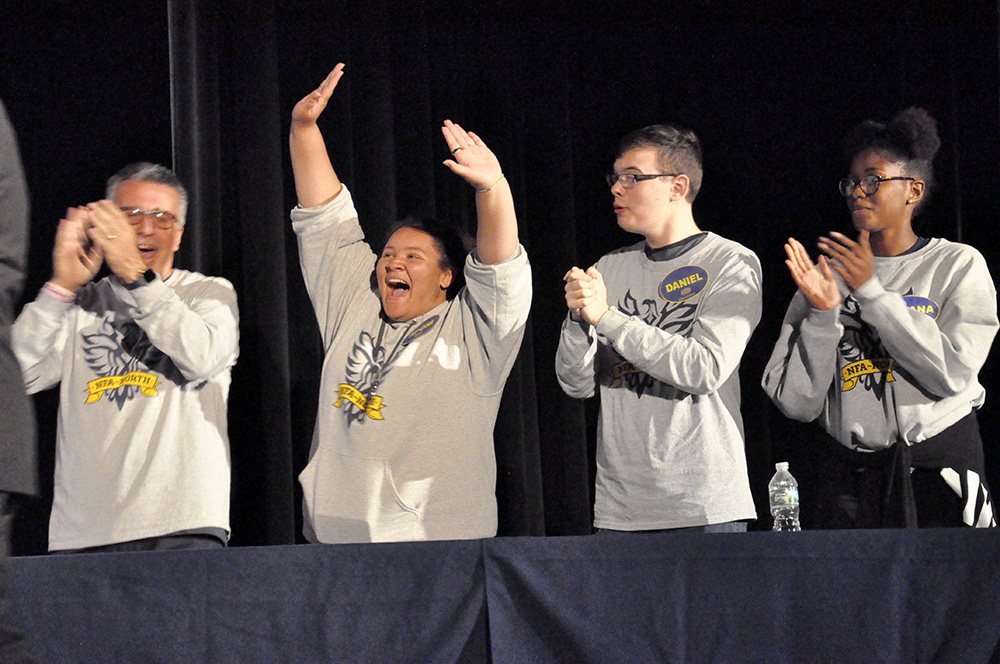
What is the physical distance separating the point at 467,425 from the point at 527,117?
1.30 m

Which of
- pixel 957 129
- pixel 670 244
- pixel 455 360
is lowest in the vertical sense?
pixel 455 360

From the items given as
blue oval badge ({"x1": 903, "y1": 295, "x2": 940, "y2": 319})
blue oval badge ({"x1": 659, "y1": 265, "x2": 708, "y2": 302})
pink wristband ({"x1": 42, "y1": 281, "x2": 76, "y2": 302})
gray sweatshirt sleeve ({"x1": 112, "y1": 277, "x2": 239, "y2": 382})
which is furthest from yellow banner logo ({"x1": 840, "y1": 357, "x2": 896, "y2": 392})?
pink wristband ({"x1": 42, "y1": 281, "x2": 76, "y2": 302})

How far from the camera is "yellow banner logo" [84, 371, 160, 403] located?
2.36 metres

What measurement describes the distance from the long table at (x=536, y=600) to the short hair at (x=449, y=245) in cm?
103

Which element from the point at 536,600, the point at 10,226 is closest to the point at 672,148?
the point at 536,600

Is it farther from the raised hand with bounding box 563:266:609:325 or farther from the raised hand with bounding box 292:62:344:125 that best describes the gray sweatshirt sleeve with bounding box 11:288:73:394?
the raised hand with bounding box 563:266:609:325

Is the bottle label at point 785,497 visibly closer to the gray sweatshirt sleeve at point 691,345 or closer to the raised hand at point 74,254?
the gray sweatshirt sleeve at point 691,345

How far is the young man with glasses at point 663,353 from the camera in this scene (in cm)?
219

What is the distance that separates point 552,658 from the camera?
1.58 meters

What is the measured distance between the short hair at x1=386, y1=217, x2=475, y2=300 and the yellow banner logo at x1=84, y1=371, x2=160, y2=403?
66 centimetres

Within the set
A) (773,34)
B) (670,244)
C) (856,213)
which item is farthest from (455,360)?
(773,34)

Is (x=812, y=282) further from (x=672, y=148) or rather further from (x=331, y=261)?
(x=331, y=261)

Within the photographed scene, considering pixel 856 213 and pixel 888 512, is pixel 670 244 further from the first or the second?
pixel 888 512

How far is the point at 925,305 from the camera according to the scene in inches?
95.1
